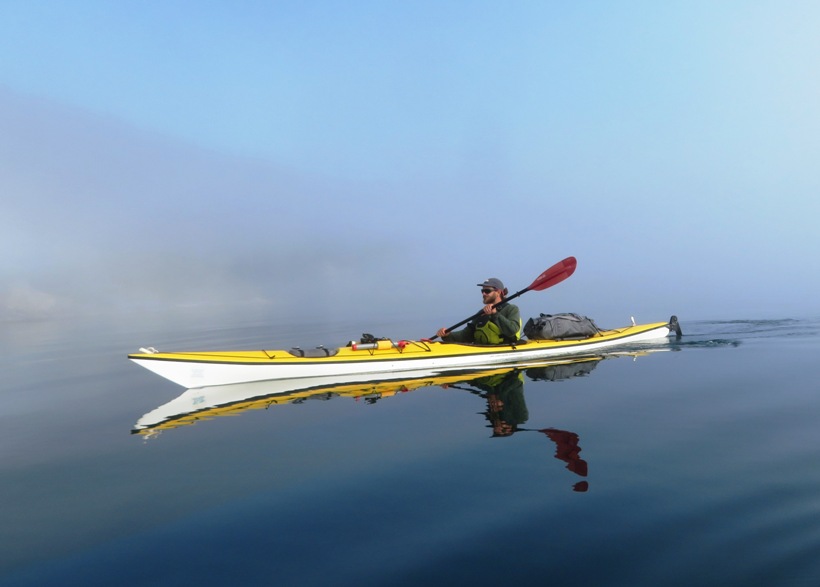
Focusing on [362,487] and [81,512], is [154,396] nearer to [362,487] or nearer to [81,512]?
[81,512]

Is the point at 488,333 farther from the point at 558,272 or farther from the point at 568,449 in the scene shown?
the point at 568,449

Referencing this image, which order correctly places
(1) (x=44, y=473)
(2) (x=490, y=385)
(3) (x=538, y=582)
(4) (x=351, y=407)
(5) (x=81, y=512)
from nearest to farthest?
1. (3) (x=538, y=582)
2. (5) (x=81, y=512)
3. (1) (x=44, y=473)
4. (4) (x=351, y=407)
5. (2) (x=490, y=385)

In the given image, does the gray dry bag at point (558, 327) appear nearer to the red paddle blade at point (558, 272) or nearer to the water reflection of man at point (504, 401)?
the red paddle blade at point (558, 272)

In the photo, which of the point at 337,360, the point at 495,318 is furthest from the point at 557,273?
the point at 337,360

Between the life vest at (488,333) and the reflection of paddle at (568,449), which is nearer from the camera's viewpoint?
the reflection of paddle at (568,449)

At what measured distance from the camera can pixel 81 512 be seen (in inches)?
167

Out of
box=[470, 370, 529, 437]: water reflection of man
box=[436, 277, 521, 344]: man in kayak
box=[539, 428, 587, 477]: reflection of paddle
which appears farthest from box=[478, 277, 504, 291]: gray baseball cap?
box=[539, 428, 587, 477]: reflection of paddle

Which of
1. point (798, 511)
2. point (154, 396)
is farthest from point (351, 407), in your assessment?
point (798, 511)

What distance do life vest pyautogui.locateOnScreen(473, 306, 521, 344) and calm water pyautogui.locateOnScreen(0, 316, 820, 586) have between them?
7.87ft

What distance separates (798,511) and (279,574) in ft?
12.2

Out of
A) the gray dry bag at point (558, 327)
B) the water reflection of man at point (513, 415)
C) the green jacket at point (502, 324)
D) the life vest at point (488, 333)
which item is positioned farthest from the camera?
the gray dry bag at point (558, 327)

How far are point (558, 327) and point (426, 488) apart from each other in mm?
8706

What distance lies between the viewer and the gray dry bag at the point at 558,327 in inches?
476

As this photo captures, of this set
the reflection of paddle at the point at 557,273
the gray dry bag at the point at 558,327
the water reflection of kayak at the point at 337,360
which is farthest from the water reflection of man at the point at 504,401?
the reflection of paddle at the point at 557,273
